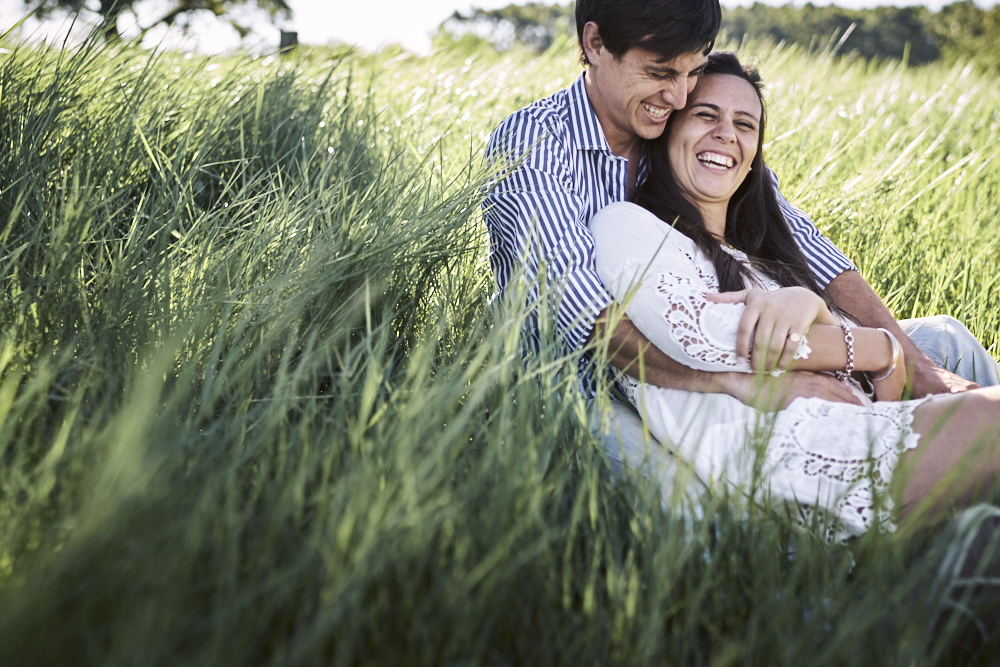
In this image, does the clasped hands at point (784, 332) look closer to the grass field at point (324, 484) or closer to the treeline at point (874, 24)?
the grass field at point (324, 484)

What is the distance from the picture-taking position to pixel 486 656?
1.04m

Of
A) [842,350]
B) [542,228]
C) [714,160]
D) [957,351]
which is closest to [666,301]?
[542,228]

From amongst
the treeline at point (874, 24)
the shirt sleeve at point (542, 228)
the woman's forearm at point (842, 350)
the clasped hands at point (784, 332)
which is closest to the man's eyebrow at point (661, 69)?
the shirt sleeve at point (542, 228)

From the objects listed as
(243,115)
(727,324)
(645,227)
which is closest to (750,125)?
(645,227)

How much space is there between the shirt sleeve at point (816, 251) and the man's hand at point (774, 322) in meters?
0.85

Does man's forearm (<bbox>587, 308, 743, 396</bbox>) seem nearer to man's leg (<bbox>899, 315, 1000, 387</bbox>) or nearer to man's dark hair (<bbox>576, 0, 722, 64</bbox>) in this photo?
man's dark hair (<bbox>576, 0, 722, 64</bbox>)

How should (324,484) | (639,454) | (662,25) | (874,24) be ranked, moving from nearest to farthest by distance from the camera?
1. (324,484)
2. (639,454)
3. (662,25)
4. (874,24)

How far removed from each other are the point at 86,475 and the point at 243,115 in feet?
6.94

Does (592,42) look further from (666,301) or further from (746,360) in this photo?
(746,360)

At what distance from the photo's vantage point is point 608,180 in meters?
2.29

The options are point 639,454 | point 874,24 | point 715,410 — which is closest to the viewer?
point 639,454

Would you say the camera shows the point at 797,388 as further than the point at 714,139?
No

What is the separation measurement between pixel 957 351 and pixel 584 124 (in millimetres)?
1473

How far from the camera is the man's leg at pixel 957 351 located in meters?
2.29
